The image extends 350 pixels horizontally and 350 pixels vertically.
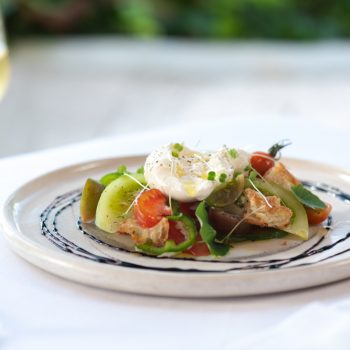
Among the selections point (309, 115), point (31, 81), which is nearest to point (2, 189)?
point (309, 115)

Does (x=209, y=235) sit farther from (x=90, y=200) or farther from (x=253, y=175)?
(x=90, y=200)

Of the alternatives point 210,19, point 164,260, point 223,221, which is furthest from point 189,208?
point 210,19

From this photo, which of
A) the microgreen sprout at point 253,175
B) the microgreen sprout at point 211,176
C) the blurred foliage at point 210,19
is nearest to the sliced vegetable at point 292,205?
the microgreen sprout at point 253,175

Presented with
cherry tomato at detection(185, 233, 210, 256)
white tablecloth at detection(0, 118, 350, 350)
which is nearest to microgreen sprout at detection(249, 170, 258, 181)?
cherry tomato at detection(185, 233, 210, 256)

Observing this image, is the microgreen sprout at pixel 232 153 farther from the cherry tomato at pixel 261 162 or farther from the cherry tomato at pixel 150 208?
the cherry tomato at pixel 150 208

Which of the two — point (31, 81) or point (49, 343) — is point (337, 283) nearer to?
point (49, 343)

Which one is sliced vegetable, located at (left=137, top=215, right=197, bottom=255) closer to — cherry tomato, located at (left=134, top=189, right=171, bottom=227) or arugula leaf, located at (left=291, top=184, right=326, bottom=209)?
cherry tomato, located at (left=134, top=189, right=171, bottom=227)
